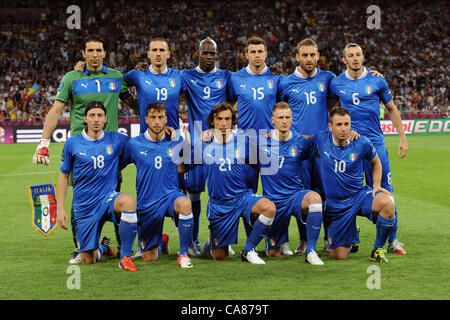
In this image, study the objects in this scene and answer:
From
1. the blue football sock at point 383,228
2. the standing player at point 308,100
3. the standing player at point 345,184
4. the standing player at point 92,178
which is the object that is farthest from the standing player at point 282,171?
the standing player at point 92,178

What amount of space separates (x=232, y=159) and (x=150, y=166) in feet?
2.72

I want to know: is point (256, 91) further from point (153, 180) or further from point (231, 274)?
point (231, 274)

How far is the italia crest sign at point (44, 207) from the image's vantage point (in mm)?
5750

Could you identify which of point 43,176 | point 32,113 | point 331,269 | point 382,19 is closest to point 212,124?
point 331,269

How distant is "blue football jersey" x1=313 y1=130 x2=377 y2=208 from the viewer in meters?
5.81

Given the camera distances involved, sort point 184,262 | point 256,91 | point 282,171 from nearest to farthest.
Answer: point 184,262
point 282,171
point 256,91

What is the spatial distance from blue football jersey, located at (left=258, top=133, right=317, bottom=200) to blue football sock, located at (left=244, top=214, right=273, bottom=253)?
38 centimetres

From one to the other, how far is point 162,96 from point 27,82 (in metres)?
20.8

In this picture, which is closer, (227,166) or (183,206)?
(183,206)

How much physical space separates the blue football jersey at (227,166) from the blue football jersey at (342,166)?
0.74 metres

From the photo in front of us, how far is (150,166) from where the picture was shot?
5773 millimetres

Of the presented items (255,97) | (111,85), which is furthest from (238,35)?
(111,85)

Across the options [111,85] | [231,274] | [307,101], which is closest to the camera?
[231,274]

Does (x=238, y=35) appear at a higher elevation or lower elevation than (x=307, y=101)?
higher
